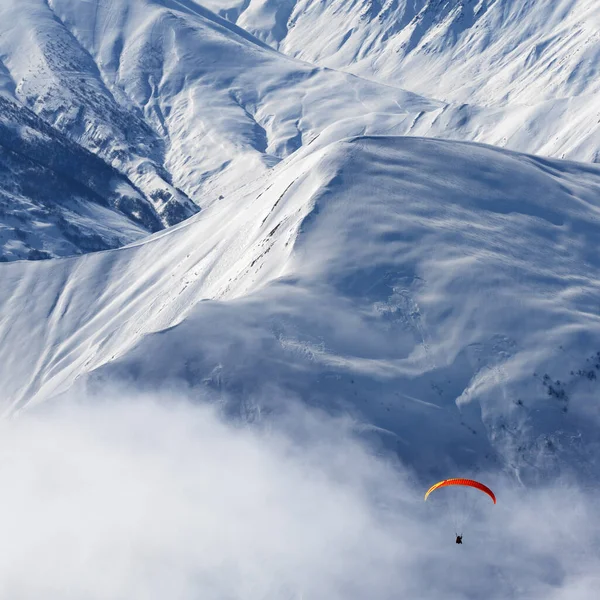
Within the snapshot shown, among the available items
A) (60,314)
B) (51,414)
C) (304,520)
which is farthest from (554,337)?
(60,314)

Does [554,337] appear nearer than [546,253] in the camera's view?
Yes

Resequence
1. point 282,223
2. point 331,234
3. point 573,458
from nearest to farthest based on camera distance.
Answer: point 573,458 < point 331,234 < point 282,223

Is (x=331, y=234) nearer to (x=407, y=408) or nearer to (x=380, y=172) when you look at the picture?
(x=380, y=172)

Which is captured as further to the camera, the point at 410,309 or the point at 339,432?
the point at 410,309

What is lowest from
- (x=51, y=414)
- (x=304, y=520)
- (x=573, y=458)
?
(x=51, y=414)

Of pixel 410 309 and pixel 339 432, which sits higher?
pixel 410 309

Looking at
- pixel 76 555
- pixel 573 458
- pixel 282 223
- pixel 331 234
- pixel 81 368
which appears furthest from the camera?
pixel 81 368

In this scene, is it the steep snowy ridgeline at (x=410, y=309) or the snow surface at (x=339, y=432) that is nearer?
the snow surface at (x=339, y=432)

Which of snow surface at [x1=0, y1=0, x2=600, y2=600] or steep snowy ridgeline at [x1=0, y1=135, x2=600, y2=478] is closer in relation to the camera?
snow surface at [x1=0, y1=0, x2=600, y2=600]
